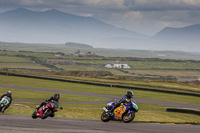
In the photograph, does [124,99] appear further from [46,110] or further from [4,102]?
[4,102]

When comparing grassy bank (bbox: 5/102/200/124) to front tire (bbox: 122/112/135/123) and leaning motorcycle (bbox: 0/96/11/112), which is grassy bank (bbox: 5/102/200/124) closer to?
leaning motorcycle (bbox: 0/96/11/112)

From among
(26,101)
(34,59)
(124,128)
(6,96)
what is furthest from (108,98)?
(34,59)

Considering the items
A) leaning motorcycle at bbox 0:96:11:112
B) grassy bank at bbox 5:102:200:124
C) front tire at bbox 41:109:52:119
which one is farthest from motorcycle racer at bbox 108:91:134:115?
leaning motorcycle at bbox 0:96:11:112

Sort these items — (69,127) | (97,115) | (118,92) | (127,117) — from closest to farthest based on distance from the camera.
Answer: (69,127)
(127,117)
(97,115)
(118,92)

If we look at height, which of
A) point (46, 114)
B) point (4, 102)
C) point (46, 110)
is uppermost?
point (4, 102)

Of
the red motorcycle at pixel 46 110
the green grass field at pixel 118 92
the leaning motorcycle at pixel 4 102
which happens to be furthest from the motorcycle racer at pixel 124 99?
the green grass field at pixel 118 92

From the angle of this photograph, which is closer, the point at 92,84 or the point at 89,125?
the point at 89,125

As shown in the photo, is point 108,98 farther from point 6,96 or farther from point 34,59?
point 34,59

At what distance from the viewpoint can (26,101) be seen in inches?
1513

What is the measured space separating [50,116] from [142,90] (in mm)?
40400

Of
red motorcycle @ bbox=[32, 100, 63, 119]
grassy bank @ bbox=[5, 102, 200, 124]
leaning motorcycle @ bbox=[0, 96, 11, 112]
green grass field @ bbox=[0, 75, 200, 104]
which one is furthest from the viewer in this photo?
green grass field @ bbox=[0, 75, 200, 104]

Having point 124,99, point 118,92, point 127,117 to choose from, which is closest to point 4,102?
point 124,99

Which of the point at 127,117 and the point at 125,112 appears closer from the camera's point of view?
the point at 125,112

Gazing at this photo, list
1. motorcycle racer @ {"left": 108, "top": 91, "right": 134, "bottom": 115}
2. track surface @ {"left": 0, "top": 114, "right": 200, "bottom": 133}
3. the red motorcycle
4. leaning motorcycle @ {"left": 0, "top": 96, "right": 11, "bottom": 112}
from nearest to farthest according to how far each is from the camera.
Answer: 1. track surface @ {"left": 0, "top": 114, "right": 200, "bottom": 133}
2. the red motorcycle
3. motorcycle racer @ {"left": 108, "top": 91, "right": 134, "bottom": 115}
4. leaning motorcycle @ {"left": 0, "top": 96, "right": 11, "bottom": 112}
